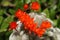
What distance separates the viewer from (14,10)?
2754mm

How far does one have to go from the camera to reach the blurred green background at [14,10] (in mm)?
2484

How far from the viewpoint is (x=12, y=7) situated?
9.46ft

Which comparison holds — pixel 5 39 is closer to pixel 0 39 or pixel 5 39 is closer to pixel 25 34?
pixel 0 39

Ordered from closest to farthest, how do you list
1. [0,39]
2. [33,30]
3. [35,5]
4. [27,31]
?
[33,30] → [27,31] → [35,5] → [0,39]

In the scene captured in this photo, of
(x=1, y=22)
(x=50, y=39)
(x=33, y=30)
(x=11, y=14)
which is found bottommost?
(x=33, y=30)

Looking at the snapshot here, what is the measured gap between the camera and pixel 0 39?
8.08 feet

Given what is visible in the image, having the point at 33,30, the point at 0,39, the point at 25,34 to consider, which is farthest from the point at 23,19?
the point at 0,39

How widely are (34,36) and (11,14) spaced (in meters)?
0.71

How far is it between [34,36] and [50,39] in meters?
0.24

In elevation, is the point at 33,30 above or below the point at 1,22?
below

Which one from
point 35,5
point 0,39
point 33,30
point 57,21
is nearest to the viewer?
point 33,30

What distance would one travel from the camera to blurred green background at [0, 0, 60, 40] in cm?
248

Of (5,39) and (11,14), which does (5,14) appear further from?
(5,39)

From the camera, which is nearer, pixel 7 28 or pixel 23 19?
pixel 23 19
